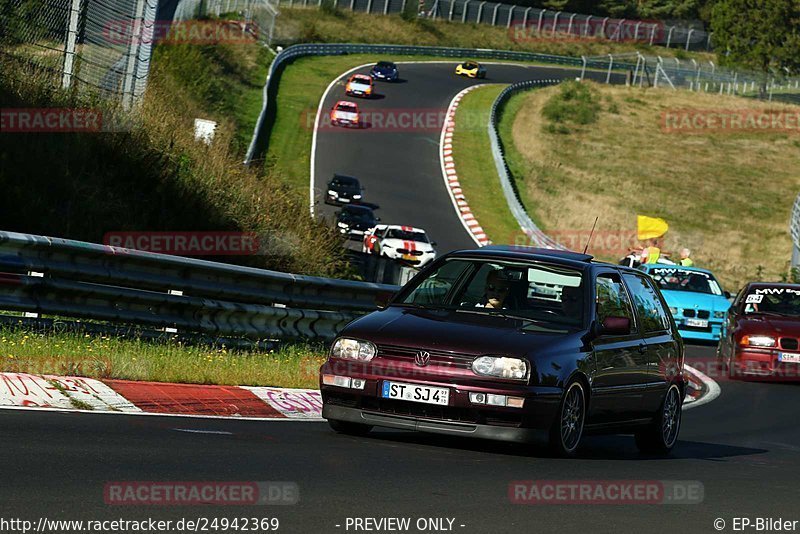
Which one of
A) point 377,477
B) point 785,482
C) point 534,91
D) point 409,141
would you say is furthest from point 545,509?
point 534,91

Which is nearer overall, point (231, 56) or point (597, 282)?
point (597, 282)

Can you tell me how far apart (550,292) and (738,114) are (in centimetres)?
7553

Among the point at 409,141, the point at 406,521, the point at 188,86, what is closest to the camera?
the point at 406,521

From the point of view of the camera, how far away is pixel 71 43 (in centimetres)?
1772

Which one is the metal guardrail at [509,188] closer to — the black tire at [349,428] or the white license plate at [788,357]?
the white license plate at [788,357]

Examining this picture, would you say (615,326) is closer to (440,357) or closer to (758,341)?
(440,357)

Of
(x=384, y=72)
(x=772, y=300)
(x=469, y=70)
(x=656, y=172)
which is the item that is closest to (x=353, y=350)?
(x=772, y=300)

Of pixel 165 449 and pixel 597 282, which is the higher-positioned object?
pixel 597 282

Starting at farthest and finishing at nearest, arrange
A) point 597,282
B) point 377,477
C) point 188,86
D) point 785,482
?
point 188,86
point 597,282
point 785,482
point 377,477

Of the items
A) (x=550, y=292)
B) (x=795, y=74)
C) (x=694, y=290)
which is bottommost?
(x=694, y=290)

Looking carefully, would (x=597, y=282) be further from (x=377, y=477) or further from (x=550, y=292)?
(x=377, y=477)

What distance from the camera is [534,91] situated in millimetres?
81312

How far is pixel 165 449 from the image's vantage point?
320 inches

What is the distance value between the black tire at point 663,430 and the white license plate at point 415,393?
8.55 feet
